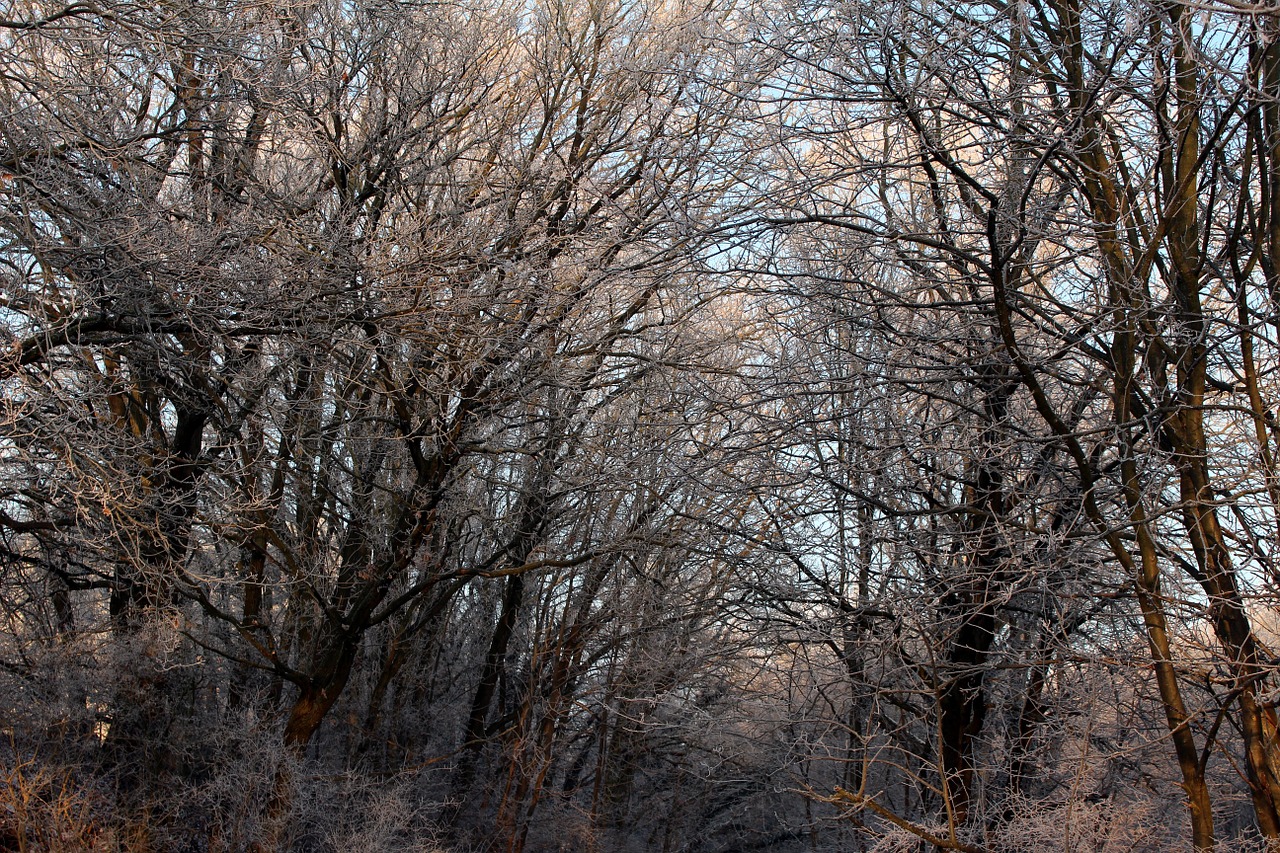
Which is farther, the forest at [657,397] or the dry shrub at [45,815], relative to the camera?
the dry shrub at [45,815]

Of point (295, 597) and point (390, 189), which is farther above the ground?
point (390, 189)

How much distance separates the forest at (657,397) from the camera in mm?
4652

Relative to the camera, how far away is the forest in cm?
465

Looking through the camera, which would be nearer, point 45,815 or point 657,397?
point 45,815

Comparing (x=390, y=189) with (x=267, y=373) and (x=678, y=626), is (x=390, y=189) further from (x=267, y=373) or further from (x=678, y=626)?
(x=678, y=626)

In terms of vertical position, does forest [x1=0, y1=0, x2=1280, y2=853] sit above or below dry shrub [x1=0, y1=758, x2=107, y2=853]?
above

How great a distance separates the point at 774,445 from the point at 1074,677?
238 cm

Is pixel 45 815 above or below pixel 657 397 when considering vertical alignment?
below

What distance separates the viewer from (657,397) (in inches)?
395

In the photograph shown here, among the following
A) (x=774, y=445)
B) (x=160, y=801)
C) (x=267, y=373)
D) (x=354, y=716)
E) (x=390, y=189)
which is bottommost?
(x=160, y=801)

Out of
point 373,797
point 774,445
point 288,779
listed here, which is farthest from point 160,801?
point 774,445

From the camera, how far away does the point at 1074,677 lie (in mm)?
5969

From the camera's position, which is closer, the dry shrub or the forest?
the forest

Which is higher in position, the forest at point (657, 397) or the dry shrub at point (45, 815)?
the forest at point (657, 397)
